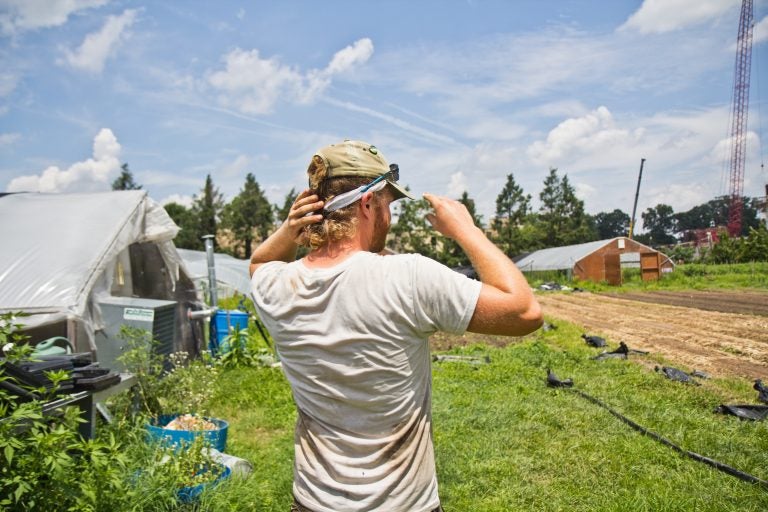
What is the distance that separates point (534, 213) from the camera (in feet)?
154

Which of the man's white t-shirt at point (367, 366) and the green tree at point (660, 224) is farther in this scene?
the green tree at point (660, 224)

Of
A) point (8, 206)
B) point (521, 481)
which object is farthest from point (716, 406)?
point (8, 206)

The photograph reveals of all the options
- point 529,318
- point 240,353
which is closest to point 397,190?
point 529,318

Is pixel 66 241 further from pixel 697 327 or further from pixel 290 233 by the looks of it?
pixel 697 327

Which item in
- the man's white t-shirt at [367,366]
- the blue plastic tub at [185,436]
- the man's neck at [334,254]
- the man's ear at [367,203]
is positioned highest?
the man's ear at [367,203]

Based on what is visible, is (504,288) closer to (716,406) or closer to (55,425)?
(55,425)

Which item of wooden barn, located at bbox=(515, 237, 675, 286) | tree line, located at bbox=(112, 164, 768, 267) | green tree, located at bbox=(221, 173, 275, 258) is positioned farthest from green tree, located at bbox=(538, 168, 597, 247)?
green tree, located at bbox=(221, 173, 275, 258)

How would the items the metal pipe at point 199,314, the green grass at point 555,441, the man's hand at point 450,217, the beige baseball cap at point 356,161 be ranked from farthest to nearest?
the metal pipe at point 199,314
the green grass at point 555,441
the beige baseball cap at point 356,161
the man's hand at point 450,217

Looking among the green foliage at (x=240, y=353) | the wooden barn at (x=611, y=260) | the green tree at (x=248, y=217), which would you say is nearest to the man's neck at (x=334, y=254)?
the green foliage at (x=240, y=353)

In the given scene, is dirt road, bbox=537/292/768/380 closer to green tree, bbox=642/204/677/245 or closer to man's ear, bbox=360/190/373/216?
man's ear, bbox=360/190/373/216

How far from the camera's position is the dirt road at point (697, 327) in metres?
8.09

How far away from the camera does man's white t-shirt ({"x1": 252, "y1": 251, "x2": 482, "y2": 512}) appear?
1349 millimetres

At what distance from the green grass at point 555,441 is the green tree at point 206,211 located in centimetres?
4231

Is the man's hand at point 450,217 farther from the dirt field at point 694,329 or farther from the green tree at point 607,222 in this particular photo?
the green tree at point 607,222
